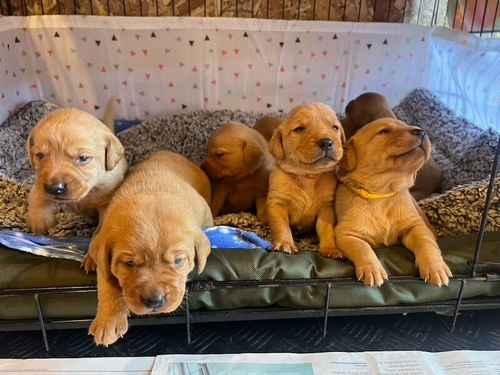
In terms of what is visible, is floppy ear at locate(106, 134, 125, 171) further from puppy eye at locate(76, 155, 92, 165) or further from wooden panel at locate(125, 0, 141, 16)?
wooden panel at locate(125, 0, 141, 16)

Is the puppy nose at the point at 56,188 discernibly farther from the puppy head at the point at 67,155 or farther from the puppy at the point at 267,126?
the puppy at the point at 267,126

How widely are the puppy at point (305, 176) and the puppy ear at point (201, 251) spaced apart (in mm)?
334

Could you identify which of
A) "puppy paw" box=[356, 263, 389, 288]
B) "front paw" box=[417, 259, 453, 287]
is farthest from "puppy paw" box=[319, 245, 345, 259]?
"front paw" box=[417, 259, 453, 287]

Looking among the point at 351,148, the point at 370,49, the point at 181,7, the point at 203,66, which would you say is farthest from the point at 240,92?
the point at 351,148

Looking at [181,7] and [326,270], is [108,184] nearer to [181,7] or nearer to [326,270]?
[326,270]

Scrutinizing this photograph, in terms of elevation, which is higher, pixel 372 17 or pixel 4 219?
pixel 372 17

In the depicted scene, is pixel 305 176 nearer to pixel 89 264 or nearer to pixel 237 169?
pixel 237 169

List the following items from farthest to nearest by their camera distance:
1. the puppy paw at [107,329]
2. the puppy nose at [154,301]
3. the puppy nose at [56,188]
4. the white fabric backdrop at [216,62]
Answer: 1. the white fabric backdrop at [216,62]
2. the puppy nose at [56,188]
3. the puppy paw at [107,329]
4. the puppy nose at [154,301]

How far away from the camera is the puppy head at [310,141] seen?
1.73 metres

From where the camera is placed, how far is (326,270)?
1581 millimetres

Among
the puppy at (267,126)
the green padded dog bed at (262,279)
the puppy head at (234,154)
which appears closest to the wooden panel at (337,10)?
the puppy at (267,126)

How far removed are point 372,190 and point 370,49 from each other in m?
1.80

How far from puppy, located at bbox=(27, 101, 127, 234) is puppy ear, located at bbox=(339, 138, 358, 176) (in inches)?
32.1

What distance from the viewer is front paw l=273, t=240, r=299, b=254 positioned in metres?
1.69
